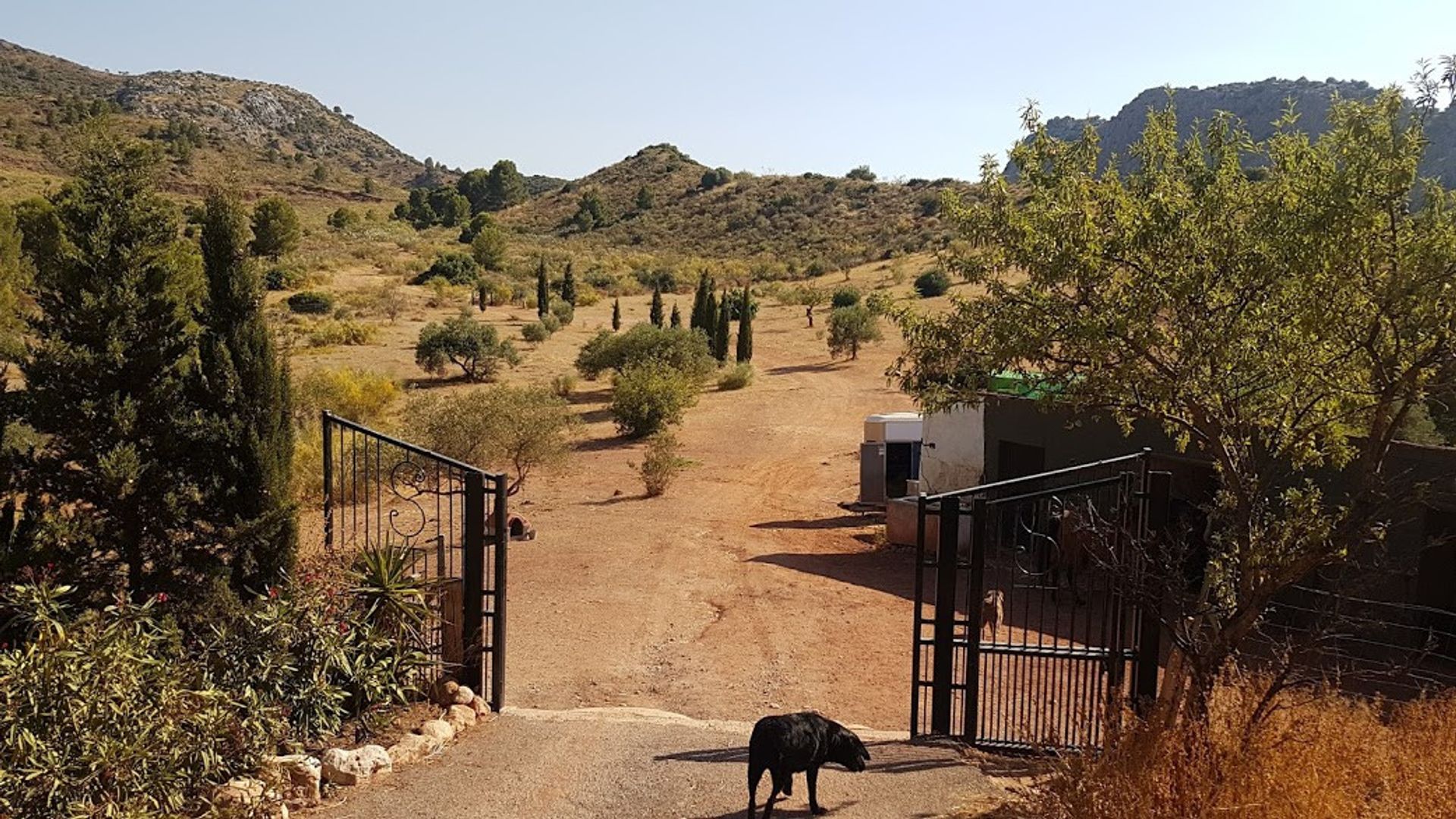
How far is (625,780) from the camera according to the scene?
23.8 feet

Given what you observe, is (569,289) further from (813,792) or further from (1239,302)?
(1239,302)

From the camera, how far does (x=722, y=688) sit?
420 inches

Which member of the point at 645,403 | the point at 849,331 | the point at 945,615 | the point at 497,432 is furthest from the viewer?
the point at 849,331

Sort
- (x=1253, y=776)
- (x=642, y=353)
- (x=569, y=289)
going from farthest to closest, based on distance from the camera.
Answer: (x=569, y=289) < (x=642, y=353) < (x=1253, y=776)

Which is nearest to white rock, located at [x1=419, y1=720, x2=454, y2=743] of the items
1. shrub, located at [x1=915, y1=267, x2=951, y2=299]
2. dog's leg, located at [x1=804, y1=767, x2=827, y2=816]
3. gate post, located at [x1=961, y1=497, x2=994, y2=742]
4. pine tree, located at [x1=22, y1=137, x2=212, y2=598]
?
pine tree, located at [x1=22, y1=137, x2=212, y2=598]

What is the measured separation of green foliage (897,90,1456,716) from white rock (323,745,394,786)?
15.7 ft

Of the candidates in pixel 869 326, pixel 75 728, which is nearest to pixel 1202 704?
pixel 75 728

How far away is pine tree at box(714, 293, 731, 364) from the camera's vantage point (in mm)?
40719

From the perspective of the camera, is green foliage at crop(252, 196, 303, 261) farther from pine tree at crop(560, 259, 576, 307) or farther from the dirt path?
the dirt path

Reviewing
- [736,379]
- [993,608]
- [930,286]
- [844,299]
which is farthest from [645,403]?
[930,286]

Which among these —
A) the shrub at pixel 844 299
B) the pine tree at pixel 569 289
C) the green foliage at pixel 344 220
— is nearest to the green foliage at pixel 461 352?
the pine tree at pixel 569 289

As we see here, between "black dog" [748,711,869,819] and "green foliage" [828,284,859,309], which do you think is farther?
"green foliage" [828,284,859,309]

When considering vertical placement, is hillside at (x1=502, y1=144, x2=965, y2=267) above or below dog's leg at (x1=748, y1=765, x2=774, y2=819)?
above

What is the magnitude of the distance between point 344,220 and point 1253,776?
76.3 metres
